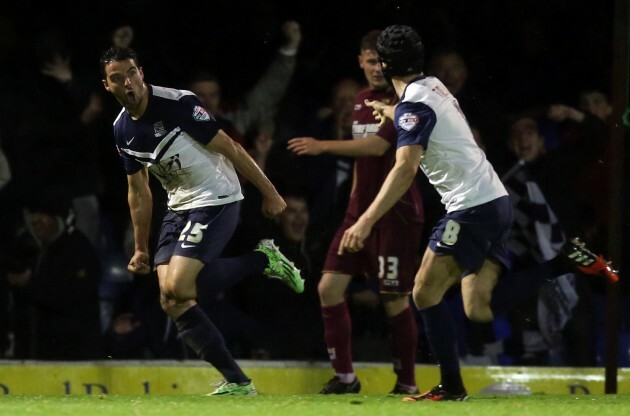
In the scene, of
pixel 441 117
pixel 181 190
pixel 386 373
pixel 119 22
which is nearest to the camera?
pixel 441 117

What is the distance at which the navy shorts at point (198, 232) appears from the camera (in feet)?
21.9

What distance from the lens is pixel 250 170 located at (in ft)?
22.1

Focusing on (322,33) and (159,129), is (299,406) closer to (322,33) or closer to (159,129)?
(159,129)

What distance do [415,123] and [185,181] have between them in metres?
1.39

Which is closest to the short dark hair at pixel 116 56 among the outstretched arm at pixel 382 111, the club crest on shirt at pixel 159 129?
the club crest on shirt at pixel 159 129

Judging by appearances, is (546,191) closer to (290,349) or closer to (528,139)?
Result: (528,139)

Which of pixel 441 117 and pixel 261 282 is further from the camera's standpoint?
pixel 261 282

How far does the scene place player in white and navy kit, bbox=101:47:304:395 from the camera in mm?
6680

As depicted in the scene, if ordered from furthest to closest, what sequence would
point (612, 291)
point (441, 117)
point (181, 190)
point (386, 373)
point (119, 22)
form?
point (119, 22), point (386, 373), point (612, 291), point (181, 190), point (441, 117)

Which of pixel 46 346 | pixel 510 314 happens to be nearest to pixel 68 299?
pixel 46 346

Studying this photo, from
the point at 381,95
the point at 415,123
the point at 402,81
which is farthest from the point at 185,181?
the point at 415,123

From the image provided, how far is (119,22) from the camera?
8688mm

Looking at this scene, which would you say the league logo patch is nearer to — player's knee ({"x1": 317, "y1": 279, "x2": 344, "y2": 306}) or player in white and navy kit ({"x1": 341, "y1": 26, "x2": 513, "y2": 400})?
player in white and navy kit ({"x1": 341, "y1": 26, "x2": 513, "y2": 400})

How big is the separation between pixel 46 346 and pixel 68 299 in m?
0.30
